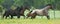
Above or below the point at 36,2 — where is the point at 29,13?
below

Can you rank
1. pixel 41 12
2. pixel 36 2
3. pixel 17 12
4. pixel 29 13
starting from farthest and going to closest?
pixel 17 12 < pixel 29 13 < pixel 41 12 < pixel 36 2

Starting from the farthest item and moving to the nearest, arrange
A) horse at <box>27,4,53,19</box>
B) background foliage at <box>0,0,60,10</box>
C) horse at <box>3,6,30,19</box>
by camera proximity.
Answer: horse at <box>3,6,30,19</box>
horse at <box>27,4,53,19</box>
background foliage at <box>0,0,60,10</box>

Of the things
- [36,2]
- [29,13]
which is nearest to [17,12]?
[29,13]

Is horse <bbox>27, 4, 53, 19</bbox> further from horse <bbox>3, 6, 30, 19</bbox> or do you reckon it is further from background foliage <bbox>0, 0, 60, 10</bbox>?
horse <bbox>3, 6, 30, 19</bbox>

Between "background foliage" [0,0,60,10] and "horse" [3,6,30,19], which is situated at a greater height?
"background foliage" [0,0,60,10]

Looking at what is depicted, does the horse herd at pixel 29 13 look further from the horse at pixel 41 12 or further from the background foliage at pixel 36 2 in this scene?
the background foliage at pixel 36 2

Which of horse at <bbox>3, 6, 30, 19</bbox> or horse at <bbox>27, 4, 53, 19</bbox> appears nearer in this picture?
horse at <bbox>27, 4, 53, 19</bbox>

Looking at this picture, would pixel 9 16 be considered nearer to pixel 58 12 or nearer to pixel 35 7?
pixel 35 7

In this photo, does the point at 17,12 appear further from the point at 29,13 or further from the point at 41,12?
the point at 41,12

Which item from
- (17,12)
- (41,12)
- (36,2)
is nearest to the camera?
(36,2)

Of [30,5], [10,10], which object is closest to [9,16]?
[10,10]

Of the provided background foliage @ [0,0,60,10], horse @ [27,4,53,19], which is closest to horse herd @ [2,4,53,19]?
horse @ [27,4,53,19]

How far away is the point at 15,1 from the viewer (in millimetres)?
12102

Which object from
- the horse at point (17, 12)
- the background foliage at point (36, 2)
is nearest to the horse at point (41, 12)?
the background foliage at point (36, 2)
